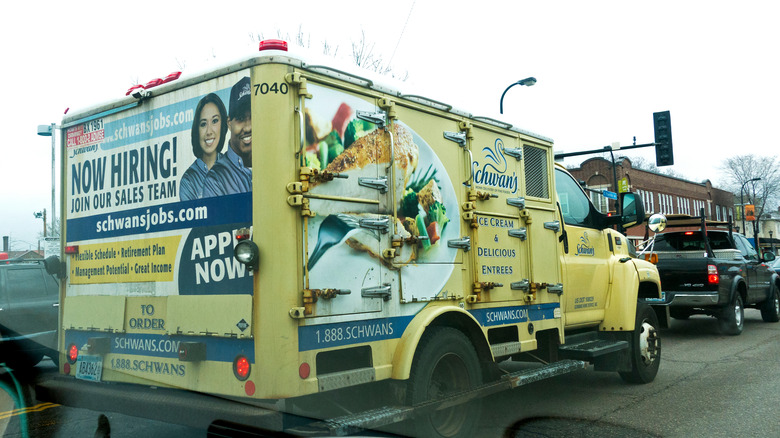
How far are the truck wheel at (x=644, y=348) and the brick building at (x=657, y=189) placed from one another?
1009 inches

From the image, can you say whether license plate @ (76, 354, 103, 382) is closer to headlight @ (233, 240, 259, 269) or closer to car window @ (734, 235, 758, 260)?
headlight @ (233, 240, 259, 269)

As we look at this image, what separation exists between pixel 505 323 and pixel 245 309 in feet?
8.41

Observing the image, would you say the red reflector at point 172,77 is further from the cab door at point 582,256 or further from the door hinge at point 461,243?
the cab door at point 582,256

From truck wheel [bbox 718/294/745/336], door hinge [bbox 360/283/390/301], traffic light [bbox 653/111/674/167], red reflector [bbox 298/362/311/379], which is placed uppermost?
traffic light [bbox 653/111/674/167]

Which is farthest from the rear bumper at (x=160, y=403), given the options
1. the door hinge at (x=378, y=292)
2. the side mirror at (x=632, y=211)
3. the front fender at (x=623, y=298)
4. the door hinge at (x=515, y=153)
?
the side mirror at (x=632, y=211)

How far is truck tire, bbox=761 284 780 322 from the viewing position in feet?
47.3

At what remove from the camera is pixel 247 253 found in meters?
3.79

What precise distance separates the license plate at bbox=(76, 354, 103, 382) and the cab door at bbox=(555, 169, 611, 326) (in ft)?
14.1

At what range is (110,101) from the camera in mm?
4949

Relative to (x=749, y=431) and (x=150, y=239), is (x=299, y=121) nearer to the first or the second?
(x=150, y=239)

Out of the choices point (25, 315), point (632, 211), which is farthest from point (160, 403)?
point (25, 315)

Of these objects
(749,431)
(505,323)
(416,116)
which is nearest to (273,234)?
(416,116)

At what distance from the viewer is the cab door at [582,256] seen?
6.68m

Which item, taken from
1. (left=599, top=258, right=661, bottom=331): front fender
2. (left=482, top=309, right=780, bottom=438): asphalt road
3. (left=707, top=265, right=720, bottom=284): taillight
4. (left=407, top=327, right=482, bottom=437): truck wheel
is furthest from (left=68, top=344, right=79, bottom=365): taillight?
(left=707, top=265, right=720, bottom=284): taillight
